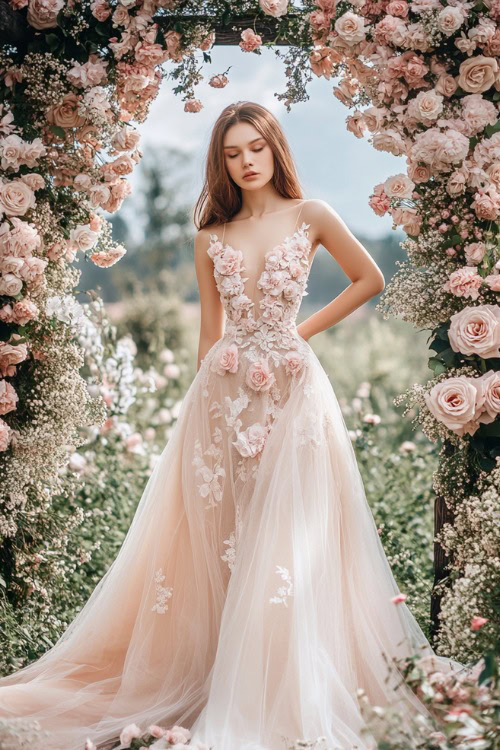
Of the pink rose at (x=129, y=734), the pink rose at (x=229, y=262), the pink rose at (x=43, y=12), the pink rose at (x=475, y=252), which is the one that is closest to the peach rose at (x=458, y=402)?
the pink rose at (x=475, y=252)

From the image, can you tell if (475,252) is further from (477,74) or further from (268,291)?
(268,291)

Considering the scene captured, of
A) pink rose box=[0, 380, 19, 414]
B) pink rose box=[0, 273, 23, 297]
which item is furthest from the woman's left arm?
pink rose box=[0, 380, 19, 414]

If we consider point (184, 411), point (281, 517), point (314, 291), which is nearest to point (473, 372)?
point (281, 517)

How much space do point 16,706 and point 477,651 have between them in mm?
1820

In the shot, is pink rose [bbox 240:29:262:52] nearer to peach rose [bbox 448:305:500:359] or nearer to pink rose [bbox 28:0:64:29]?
pink rose [bbox 28:0:64:29]

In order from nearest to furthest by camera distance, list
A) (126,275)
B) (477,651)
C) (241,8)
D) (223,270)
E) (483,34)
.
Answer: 1. (477,651)
2. (483,34)
3. (223,270)
4. (241,8)
5. (126,275)

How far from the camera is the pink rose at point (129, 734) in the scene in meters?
2.89

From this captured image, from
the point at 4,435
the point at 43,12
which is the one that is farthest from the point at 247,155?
the point at 4,435

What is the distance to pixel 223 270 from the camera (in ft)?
11.9

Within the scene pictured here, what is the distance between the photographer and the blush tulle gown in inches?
117

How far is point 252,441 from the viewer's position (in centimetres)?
343

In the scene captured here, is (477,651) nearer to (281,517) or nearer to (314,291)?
(281,517)

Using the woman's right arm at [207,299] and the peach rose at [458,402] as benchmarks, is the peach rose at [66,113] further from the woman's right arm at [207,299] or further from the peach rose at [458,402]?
the peach rose at [458,402]

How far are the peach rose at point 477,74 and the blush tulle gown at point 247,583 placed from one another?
38.3 inches
